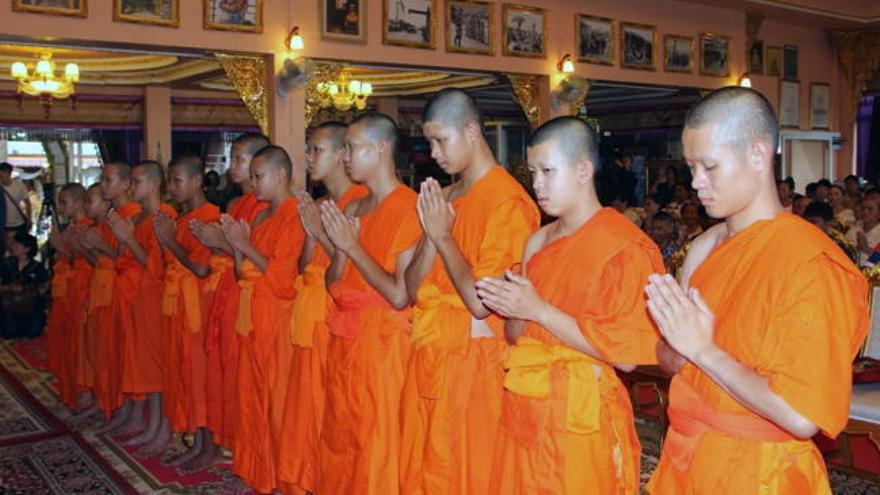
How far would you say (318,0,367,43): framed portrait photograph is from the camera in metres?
8.76

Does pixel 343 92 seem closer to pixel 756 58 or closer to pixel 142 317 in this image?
pixel 756 58

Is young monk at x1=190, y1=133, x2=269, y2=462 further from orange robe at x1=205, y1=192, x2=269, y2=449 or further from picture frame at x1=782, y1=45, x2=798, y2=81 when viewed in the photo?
picture frame at x1=782, y1=45, x2=798, y2=81

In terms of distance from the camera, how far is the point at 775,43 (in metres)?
13.2

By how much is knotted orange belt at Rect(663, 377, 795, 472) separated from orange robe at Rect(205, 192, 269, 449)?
2929 millimetres

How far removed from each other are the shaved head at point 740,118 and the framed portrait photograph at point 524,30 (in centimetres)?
816

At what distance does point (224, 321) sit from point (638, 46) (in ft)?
26.1

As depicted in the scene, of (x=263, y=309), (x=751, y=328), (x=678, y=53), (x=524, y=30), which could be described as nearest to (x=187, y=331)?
(x=263, y=309)

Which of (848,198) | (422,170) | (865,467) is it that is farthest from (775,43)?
(865,467)

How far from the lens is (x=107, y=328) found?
18.8 feet

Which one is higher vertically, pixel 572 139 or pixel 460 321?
pixel 572 139

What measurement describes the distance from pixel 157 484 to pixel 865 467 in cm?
339

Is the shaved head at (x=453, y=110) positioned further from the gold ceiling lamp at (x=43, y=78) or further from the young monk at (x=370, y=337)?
the gold ceiling lamp at (x=43, y=78)

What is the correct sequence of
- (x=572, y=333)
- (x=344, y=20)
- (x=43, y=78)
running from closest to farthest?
(x=572, y=333) < (x=344, y=20) < (x=43, y=78)

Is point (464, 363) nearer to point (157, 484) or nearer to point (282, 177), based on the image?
point (282, 177)
